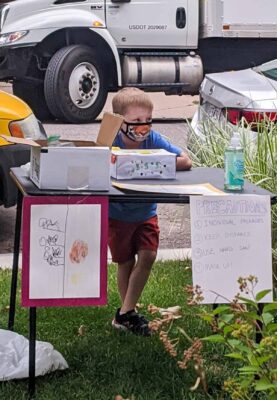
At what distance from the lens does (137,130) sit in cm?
421

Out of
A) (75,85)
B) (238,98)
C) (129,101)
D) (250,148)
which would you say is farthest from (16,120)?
(75,85)

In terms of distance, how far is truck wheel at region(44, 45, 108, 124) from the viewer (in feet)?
43.0

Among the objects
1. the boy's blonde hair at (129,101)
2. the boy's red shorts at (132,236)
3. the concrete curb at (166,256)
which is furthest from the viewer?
the concrete curb at (166,256)

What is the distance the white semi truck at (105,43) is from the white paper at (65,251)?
9.73 m

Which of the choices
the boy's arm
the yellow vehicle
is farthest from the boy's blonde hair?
the yellow vehicle

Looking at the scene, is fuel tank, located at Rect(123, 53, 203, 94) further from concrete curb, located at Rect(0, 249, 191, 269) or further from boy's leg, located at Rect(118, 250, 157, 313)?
boy's leg, located at Rect(118, 250, 157, 313)

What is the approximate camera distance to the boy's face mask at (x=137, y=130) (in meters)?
4.20

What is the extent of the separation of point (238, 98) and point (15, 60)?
7.52 meters

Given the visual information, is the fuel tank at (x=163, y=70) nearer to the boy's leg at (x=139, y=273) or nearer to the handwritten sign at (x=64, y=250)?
the boy's leg at (x=139, y=273)

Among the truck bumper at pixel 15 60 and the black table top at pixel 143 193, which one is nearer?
the black table top at pixel 143 193

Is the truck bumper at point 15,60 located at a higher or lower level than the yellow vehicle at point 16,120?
higher

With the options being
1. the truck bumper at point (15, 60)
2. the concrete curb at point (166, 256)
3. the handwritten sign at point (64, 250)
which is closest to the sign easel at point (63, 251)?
the handwritten sign at point (64, 250)

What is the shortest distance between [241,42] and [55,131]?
12.4 ft

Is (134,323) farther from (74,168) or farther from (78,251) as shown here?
(74,168)
